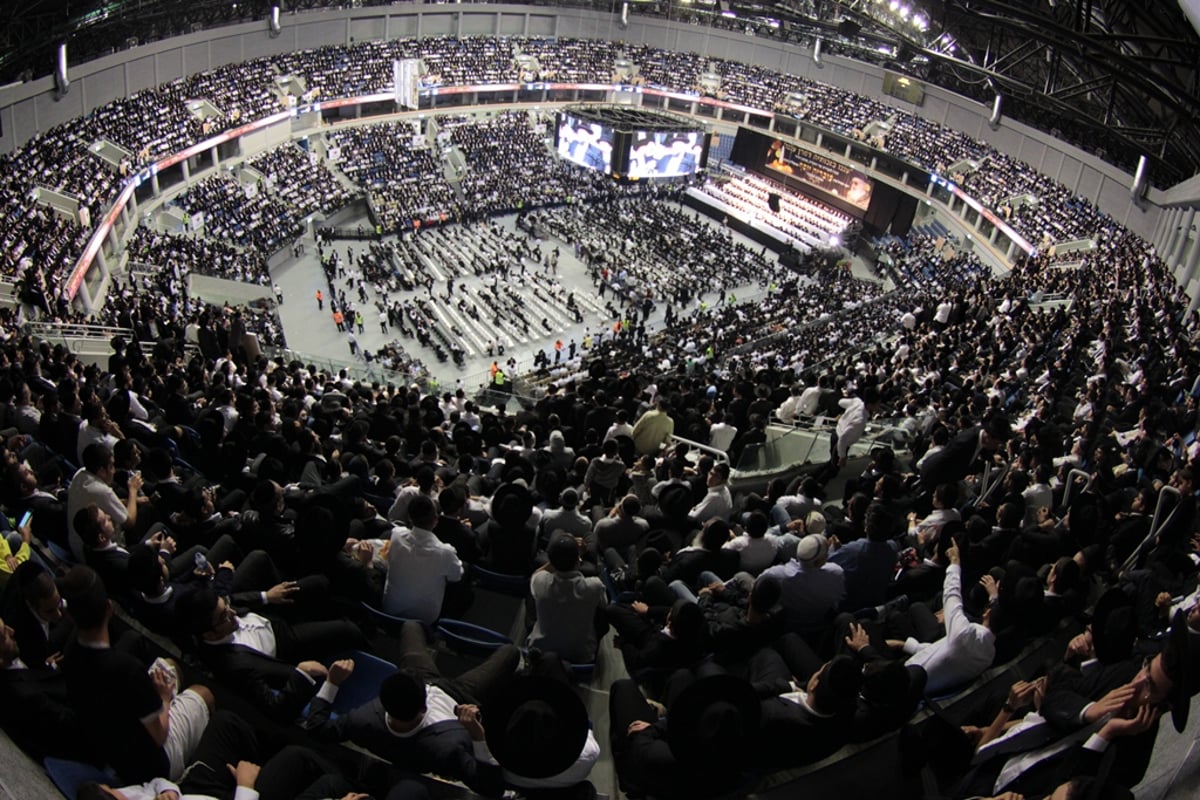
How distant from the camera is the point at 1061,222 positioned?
32938mm

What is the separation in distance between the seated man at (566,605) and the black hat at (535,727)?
1202mm

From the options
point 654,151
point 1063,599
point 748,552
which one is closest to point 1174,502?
point 1063,599

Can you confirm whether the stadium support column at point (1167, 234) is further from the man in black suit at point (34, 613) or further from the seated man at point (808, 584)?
the man in black suit at point (34, 613)

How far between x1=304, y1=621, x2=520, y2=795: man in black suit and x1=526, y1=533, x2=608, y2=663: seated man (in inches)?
34.6

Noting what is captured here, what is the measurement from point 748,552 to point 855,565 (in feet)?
2.70

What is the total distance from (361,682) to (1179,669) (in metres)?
4.15

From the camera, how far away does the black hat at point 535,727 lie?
3564mm

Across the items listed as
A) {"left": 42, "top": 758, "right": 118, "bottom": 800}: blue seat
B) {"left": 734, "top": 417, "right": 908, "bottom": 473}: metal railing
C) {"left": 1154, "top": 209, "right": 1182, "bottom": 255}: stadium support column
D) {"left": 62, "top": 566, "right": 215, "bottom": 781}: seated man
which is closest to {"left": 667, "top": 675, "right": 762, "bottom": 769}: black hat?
{"left": 62, "top": 566, "right": 215, "bottom": 781}: seated man

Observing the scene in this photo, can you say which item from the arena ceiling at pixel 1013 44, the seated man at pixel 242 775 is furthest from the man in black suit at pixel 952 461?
the arena ceiling at pixel 1013 44

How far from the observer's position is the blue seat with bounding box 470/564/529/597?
5832mm

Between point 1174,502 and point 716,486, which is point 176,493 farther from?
point 1174,502

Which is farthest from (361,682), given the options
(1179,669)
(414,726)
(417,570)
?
(1179,669)

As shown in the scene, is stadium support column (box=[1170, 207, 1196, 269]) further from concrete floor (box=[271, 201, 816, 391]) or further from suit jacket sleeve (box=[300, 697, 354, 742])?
suit jacket sleeve (box=[300, 697, 354, 742])

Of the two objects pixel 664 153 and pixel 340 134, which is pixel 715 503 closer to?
pixel 664 153
